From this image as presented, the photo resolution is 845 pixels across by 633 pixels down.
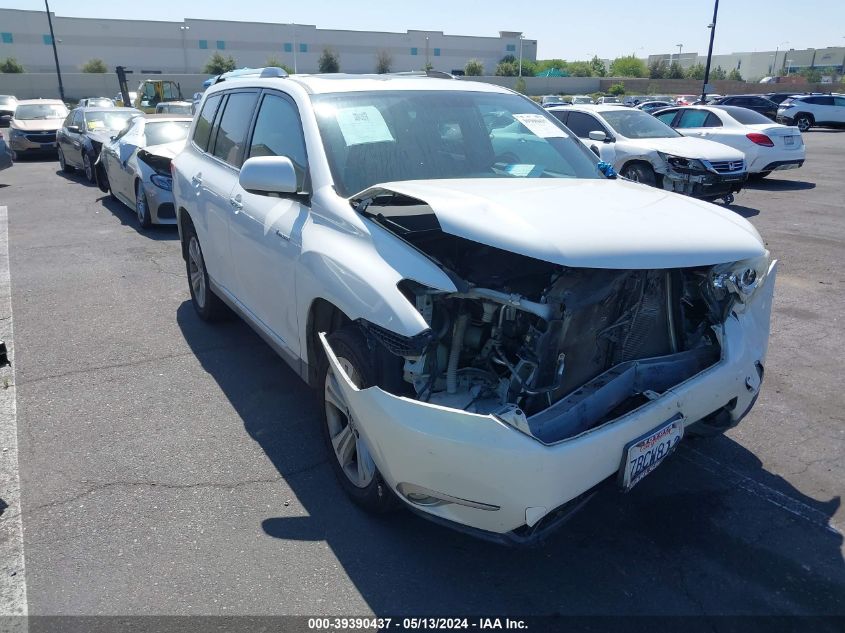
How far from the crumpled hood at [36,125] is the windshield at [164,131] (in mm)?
11430

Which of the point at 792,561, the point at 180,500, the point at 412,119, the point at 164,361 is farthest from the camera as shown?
the point at 164,361

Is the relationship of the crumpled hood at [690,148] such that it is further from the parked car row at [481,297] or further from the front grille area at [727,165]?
the parked car row at [481,297]

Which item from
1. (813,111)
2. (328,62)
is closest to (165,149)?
(813,111)

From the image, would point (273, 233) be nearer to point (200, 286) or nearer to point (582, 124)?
point (200, 286)

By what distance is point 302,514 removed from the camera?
130 inches

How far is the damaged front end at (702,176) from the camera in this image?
10984 millimetres

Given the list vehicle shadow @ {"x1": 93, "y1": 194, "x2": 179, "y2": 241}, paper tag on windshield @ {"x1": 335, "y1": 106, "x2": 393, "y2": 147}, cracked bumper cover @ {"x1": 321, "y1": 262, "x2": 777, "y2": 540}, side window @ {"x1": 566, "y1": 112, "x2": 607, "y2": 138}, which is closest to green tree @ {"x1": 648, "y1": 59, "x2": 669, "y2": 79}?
side window @ {"x1": 566, "y1": 112, "x2": 607, "y2": 138}

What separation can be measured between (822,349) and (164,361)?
5.15 metres

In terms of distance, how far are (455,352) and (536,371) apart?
1.14ft

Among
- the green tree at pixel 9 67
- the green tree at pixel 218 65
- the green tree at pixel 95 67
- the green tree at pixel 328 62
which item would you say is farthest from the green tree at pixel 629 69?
the green tree at pixel 9 67

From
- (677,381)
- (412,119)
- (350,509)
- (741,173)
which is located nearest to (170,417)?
(350,509)

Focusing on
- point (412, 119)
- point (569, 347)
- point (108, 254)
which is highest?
point (412, 119)

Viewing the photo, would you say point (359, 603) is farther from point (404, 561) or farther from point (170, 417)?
point (170, 417)

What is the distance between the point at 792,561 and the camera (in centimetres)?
296
